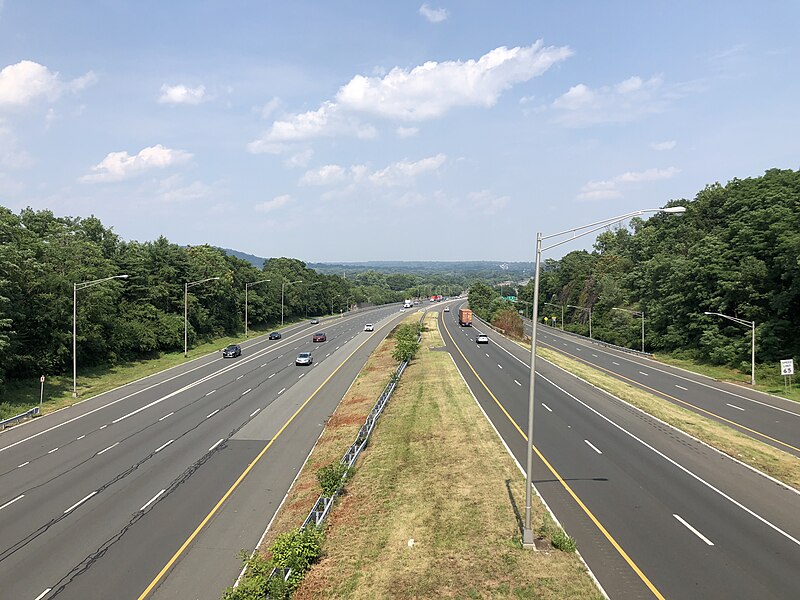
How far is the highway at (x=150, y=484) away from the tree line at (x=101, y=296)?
27.2ft

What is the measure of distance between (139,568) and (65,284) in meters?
37.4

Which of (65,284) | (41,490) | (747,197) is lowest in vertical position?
(41,490)

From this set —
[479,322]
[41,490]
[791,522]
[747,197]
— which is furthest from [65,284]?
[479,322]

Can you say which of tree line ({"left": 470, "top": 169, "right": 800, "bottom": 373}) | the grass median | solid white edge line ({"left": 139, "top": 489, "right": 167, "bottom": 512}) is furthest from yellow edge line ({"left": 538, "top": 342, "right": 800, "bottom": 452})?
solid white edge line ({"left": 139, "top": 489, "right": 167, "bottom": 512})

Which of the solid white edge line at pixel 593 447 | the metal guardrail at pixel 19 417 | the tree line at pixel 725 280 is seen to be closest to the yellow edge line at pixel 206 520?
the metal guardrail at pixel 19 417

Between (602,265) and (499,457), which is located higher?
(602,265)

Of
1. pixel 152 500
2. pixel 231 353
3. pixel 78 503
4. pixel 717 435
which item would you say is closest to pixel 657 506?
pixel 717 435

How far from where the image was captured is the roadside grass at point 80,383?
37969 mm

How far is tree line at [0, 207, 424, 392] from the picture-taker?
42.4 meters

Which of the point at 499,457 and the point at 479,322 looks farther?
the point at 479,322

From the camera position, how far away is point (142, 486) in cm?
2300

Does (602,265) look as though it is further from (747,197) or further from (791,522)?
(791,522)

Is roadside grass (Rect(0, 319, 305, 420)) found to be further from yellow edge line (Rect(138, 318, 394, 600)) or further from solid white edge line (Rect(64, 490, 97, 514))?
yellow edge line (Rect(138, 318, 394, 600))

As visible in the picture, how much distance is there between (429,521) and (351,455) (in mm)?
7919
